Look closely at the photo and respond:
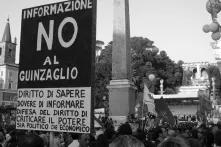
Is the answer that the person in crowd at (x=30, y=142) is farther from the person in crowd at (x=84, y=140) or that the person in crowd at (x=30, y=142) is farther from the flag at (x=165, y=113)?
the flag at (x=165, y=113)

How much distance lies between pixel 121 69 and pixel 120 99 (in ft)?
5.12

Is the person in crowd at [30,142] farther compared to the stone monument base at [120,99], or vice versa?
the stone monument base at [120,99]

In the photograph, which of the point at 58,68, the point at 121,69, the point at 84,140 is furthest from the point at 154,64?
the point at 58,68

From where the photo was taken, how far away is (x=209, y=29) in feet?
63.2

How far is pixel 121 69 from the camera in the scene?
1834 cm

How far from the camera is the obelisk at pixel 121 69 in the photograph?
59.3ft

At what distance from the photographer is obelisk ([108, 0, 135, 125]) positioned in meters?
18.1

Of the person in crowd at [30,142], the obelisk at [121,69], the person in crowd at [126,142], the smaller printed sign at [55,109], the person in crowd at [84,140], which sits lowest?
the person in crowd at [84,140]

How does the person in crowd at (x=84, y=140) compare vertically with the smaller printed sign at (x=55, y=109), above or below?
below

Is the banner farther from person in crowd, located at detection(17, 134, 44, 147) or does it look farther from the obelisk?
the obelisk

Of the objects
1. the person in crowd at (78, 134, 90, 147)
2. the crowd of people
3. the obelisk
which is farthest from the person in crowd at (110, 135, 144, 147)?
the obelisk

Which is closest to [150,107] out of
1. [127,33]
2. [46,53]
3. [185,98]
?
[127,33]

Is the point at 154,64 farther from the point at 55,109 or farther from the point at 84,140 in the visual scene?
the point at 55,109

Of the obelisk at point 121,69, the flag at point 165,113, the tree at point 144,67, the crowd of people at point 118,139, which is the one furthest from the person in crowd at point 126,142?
the tree at point 144,67
